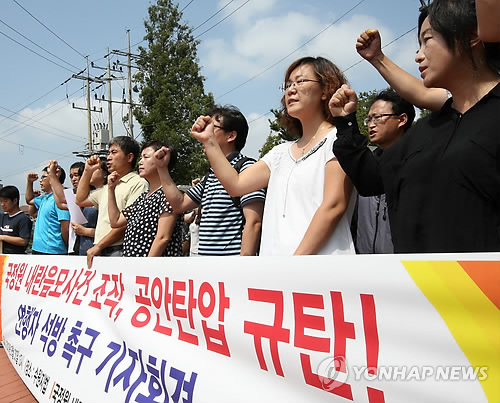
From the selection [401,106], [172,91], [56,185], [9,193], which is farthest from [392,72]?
[172,91]

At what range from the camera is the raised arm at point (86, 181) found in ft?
13.9

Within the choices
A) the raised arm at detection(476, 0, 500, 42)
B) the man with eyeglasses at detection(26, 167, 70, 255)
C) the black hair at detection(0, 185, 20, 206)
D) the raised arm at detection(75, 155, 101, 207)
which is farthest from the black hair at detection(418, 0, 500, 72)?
the black hair at detection(0, 185, 20, 206)

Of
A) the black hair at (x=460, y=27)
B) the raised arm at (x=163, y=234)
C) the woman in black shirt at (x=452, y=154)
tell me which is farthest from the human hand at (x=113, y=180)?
the black hair at (x=460, y=27)

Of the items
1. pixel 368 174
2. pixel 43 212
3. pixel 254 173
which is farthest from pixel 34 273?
pixel 368 174

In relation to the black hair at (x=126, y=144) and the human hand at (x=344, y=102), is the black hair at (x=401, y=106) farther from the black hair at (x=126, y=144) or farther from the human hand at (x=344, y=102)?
the black hair at (x=126, y=144)

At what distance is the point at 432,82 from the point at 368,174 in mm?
420

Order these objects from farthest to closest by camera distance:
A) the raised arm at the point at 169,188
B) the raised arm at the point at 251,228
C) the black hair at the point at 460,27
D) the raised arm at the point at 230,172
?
the raised arm at the point at 169,188, the raised arm at the point at 251,228, the raised arm at the point at 230,172, the black hair at the point at 460,27

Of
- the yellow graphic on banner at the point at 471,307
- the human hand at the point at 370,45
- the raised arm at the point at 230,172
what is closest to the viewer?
the yellow graphic on banner at the point at 471,307

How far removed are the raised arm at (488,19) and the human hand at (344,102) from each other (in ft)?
1.84

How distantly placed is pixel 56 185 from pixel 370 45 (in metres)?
3.65

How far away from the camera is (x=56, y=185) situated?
4.78 meters

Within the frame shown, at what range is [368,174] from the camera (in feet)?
6.28

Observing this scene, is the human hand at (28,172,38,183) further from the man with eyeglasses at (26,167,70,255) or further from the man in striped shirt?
the man in striped shirt

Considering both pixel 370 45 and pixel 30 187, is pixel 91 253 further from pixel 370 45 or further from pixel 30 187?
pixel 30 187
